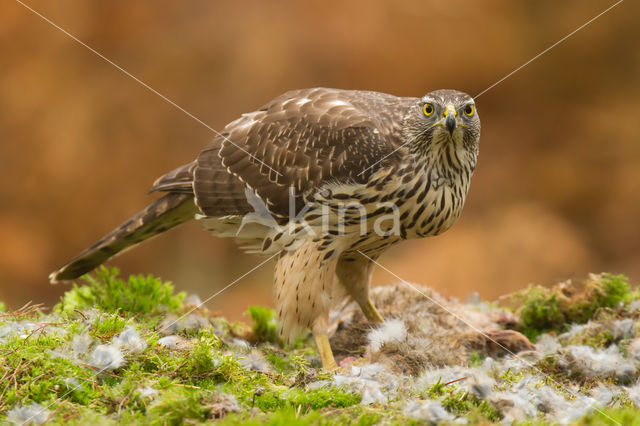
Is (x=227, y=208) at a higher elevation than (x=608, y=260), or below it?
higher

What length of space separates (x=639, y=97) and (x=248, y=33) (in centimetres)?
622

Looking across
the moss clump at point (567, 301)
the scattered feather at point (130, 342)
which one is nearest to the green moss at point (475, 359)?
the moss clump at point (567, 301)

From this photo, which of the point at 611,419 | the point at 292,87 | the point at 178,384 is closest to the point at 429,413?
the point at 611,419

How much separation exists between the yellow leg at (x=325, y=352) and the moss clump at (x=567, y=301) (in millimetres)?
1592

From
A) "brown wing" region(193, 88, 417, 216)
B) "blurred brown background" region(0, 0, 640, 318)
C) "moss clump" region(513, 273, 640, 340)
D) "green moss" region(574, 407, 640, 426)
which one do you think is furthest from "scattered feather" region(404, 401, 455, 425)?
"blurred brown background" region(0, 0, 640, 318)

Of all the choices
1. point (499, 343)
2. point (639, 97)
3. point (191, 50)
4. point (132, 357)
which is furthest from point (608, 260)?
point (132, 357)

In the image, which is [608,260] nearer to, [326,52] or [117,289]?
[326,52]

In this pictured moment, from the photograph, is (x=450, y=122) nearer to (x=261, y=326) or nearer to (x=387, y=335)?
(x=387, y=335)

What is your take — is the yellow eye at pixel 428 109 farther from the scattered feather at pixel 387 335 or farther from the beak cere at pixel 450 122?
the scattered feather at pixel 387 335

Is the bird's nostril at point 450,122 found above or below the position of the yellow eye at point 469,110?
below

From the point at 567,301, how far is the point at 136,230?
3287mm

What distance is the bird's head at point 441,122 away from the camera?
3.82m

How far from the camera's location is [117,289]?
14.8 ft

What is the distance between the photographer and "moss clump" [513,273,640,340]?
15.1 ft
